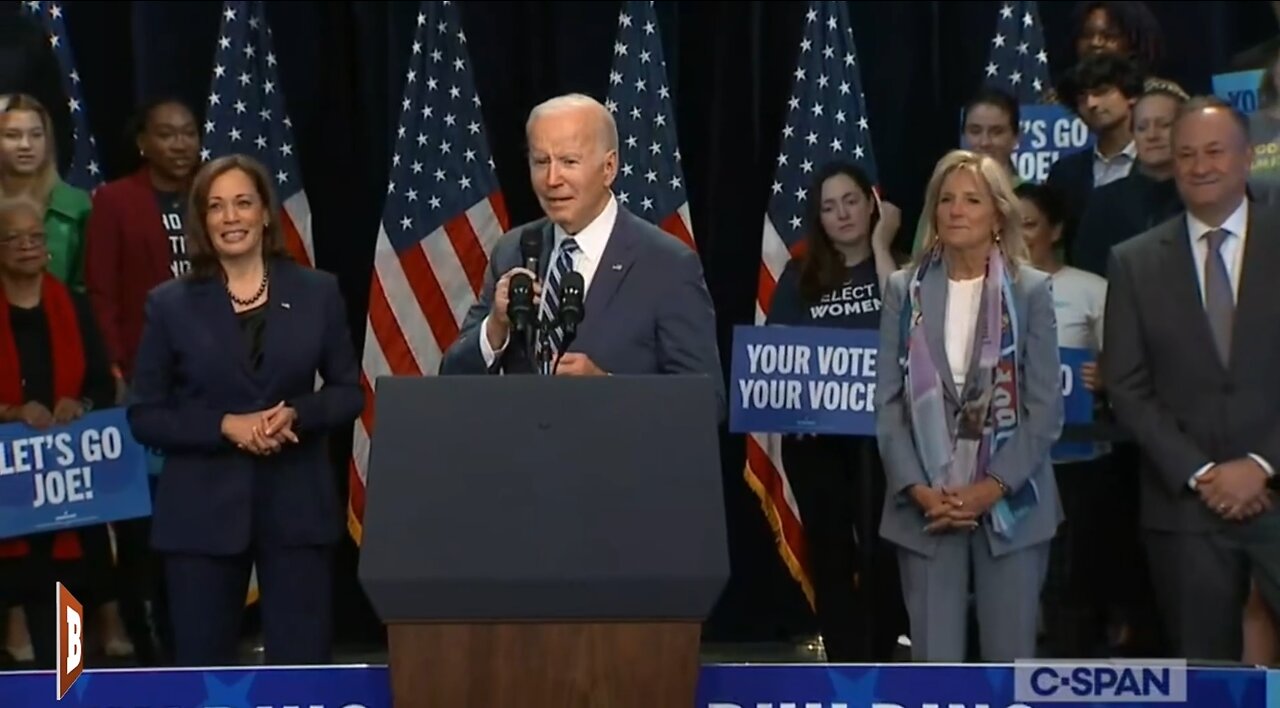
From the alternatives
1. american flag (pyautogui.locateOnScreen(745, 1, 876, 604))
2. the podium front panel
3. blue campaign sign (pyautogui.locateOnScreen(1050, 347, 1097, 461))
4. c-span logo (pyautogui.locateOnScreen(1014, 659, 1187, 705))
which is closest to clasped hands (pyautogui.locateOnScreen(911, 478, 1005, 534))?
c-span logo (pyautogui.locateOnScreen(1014, 659, 1187, 705))

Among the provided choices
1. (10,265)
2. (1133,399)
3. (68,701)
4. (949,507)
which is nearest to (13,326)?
(10,265)

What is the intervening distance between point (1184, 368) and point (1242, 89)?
1.52 metres

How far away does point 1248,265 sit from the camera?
4516 mm

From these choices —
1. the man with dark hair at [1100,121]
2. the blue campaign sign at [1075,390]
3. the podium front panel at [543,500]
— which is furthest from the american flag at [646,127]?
the podium front panel at [543,500]

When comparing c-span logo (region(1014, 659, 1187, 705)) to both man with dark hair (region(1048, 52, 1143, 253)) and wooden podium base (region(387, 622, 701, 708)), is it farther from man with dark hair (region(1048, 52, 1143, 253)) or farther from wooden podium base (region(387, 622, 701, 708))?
man with dark hair (region(1048, 52, 1143, 253))

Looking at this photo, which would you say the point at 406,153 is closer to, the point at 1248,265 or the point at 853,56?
the point at 853,56

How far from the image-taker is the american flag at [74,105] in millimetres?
6406

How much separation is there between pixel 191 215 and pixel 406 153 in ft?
7.27

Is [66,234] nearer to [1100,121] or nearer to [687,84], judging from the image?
[687,84]

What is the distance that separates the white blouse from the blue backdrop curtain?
2553mm

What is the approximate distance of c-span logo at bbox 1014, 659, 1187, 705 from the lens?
11.4 feet

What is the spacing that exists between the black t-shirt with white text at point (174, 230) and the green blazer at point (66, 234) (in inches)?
9.1

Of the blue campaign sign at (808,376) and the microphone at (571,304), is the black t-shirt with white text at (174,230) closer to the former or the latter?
the blue campaign sign at (808,376)

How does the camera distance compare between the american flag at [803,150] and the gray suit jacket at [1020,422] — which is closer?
the gray suit jacket at [1020,422]
